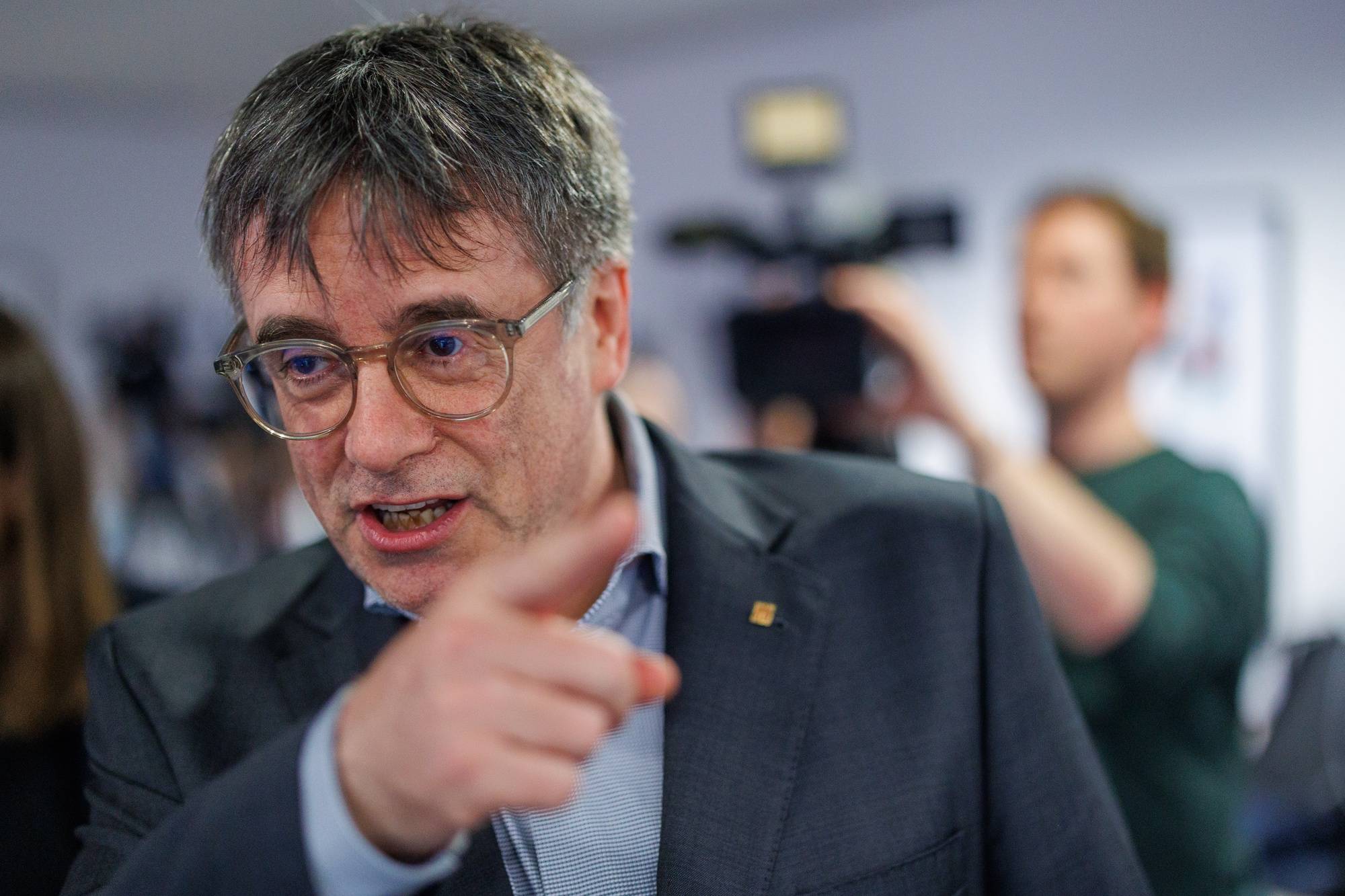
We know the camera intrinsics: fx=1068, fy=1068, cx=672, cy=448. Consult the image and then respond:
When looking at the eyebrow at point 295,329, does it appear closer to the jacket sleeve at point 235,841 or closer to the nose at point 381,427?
the nose at point 381,427

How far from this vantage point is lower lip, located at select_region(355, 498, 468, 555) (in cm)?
97

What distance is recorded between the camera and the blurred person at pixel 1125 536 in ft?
5.46

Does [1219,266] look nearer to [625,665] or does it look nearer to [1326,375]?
A: [1326,375]

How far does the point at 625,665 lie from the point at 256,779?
0.28m

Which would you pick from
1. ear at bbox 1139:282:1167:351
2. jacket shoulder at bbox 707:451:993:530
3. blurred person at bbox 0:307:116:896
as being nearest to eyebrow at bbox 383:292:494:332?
jacket shoulder at bbox 707:451:993:530

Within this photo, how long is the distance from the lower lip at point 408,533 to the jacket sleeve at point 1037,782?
0.58 meters

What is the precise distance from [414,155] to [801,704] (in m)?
0.64

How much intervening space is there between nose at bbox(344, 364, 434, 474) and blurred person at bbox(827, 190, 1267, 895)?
1.06 metres

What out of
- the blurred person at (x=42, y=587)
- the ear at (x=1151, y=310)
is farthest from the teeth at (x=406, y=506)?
the ear at (x=1151, y=310)

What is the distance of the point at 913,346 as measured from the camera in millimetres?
1868

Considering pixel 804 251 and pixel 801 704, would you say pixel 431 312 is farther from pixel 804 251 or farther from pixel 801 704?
pixel 804 251

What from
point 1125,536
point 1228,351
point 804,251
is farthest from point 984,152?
point 1125,536

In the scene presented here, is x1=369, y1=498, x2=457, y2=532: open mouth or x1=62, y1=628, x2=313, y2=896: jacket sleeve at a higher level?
x1=369, y1=498, x2=457, y2=532: open mouth

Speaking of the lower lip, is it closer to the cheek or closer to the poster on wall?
the cheek
